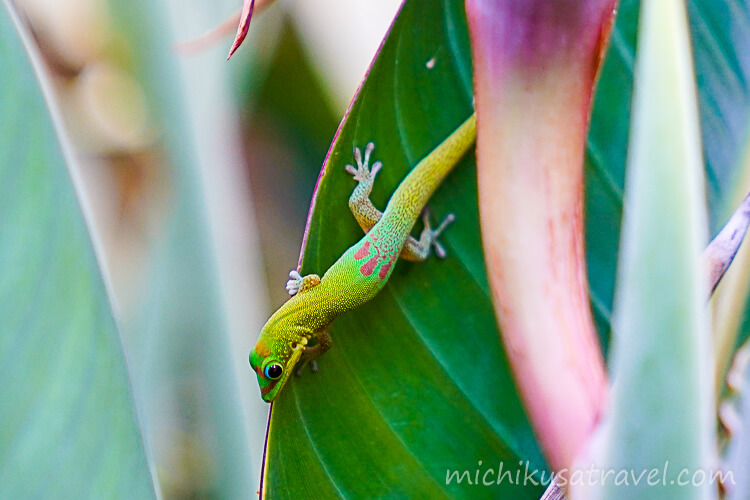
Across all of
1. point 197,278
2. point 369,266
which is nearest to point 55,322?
point 197,278

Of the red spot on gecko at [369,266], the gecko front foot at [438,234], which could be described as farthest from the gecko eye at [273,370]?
the gecko front foot at [438,234]

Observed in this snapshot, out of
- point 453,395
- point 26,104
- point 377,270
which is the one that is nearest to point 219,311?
point 377,270

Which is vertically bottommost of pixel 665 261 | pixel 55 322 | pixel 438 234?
pixel 438 234

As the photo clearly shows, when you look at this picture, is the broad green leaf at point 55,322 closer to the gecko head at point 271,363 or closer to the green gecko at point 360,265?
the green gecko at point 360,265

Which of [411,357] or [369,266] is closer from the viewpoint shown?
[411,357]

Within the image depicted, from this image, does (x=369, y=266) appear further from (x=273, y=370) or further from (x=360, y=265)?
(x=273, y=370)

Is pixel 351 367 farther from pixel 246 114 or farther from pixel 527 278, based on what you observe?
pixel 246 114

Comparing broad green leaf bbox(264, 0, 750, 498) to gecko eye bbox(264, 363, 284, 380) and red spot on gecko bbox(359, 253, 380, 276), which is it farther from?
gecko eye bbox(264, 363, 284, 380)
